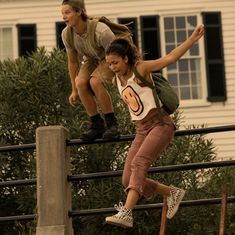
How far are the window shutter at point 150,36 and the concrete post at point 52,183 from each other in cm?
1995

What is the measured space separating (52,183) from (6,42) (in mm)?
20982

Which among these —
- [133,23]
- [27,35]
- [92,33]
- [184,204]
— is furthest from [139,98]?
[27,35]

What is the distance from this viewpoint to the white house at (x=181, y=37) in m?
31.5

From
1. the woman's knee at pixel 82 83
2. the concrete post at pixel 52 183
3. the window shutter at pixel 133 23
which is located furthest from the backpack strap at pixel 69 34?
the window shutter at pixel 133 23

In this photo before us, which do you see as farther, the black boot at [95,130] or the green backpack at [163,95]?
the black boot at [95,130]

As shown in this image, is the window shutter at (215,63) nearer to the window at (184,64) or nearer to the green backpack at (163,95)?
the window at (184,64)

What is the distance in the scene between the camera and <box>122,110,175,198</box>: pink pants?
10.0m

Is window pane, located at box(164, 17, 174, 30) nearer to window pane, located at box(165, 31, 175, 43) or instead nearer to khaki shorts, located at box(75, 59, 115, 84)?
window pane, located at box(165, 31, 175, 43)

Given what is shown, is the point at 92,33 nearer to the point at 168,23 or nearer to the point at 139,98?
the point at 139,98

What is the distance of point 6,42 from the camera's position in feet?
105

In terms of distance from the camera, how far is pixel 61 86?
75.6 feet

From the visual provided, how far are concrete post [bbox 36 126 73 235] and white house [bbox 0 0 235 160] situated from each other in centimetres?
1986

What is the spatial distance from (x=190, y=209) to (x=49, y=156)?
10.4 metres

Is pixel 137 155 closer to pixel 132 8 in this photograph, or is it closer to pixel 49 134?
pixel 49 134
